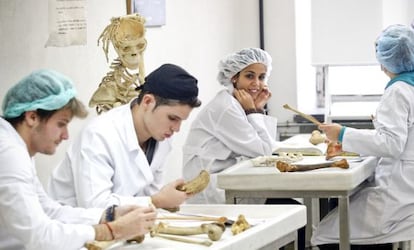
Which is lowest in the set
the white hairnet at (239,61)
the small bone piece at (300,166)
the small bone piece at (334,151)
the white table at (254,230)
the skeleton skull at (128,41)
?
the small bone piece at (334,151)

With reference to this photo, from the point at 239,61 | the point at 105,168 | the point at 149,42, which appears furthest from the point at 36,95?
the point at 149,42

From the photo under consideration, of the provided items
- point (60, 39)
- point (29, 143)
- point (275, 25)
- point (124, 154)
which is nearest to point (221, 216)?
point (124, 154)

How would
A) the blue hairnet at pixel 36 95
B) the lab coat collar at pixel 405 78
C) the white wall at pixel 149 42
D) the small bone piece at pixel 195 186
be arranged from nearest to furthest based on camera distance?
the blue hairnet at pixel 36 95 → the small bone piece at pixel 195 186 → the white wall at pixel 149 42 → the lab coat collar at pixel 405 78

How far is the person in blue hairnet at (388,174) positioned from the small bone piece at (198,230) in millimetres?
1464

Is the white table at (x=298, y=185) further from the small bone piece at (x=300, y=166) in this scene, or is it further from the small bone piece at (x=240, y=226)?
the small bone piece at (x=240, y=226)

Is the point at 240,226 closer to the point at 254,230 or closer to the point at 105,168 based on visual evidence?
the point at 254,230

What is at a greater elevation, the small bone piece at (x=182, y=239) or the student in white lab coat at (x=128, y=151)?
the student in white lab coat at (x=128, y=151)

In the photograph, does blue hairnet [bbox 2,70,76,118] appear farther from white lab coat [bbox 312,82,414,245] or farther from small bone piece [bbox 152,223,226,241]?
white lab coat [bbox 312,82,414,245]

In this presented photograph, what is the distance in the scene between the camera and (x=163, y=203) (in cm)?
257

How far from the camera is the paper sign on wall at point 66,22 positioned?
3275 millimetres

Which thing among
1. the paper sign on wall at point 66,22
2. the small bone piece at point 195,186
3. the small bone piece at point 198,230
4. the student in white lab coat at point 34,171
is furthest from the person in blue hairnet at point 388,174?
the student in white lab coat at point 34,171

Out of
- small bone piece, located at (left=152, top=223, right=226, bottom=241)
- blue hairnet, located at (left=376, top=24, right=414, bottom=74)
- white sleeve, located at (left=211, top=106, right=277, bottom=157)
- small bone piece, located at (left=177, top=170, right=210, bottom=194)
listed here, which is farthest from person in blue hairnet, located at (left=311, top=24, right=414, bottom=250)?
small bone piece, located at (left=152, top=223, right=226, bottom=241)


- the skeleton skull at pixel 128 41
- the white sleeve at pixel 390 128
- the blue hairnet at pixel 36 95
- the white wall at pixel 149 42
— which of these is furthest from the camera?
the white sleeve at pixel 390 128

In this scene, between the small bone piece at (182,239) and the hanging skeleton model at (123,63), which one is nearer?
the small bone piece at (182,239)
